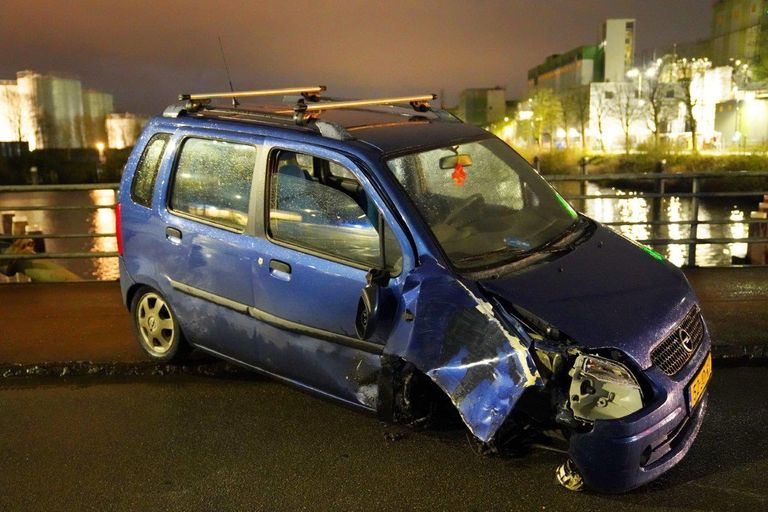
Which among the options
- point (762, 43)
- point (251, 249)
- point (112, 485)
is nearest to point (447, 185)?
point (251, 249)

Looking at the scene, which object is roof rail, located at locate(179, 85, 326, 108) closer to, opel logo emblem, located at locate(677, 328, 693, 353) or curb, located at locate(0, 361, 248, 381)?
curb, located at locate(0, 361, 248, 381)

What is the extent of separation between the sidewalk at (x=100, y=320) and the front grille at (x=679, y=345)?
6.21ft

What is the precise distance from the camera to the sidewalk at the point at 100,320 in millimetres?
5551

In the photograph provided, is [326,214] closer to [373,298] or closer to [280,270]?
[280,270]

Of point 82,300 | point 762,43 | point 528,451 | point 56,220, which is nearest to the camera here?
point 528,451

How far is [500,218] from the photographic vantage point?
4.25 meters

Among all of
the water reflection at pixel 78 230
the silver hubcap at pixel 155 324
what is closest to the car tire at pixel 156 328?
the silver hubcap at pixel 155 324

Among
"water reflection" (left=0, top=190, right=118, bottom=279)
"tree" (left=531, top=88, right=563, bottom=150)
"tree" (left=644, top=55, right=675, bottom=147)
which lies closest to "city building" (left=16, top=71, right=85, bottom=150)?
"water reflection" (left=0, top=190, right=118, bottom=279)

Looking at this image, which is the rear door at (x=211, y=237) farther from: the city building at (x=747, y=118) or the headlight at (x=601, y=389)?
the city building at (x=747, y=118)

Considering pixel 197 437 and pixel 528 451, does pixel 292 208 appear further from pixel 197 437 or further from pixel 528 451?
pixel 528 451

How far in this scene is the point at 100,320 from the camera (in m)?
6.59

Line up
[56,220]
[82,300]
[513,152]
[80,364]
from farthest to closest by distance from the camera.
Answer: [56,220] < [82,300] < [80,364] < [513,152]

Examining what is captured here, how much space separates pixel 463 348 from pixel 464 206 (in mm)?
1061

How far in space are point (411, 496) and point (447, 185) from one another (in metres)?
1.81
